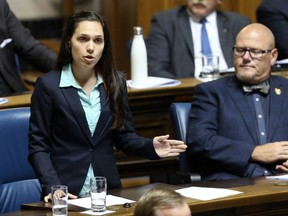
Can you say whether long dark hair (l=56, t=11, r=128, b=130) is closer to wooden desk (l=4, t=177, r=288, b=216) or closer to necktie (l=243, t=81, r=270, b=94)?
wooden desk (l=4, t=177, r=288, b=216)

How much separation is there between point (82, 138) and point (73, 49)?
0.40 metres

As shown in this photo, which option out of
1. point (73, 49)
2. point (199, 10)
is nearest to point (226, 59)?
point (199, 10)

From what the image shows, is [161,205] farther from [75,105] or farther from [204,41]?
[204,41]

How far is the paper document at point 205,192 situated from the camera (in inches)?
146

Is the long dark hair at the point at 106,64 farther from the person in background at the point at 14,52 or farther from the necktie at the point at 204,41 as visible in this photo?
the necktie at the point at 204,41

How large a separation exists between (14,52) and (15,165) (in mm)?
1666

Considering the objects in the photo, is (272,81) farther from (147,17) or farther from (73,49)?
(147,17)

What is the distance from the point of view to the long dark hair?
408cm

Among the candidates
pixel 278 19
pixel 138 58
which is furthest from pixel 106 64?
pixel 278 19

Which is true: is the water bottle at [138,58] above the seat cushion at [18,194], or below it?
above

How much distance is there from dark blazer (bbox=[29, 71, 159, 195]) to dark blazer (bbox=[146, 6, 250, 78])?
→ 2146 mm

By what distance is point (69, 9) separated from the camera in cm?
905

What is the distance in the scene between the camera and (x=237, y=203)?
3.70 m

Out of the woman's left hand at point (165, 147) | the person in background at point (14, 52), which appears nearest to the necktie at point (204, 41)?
the person in background at point (14, 52)
